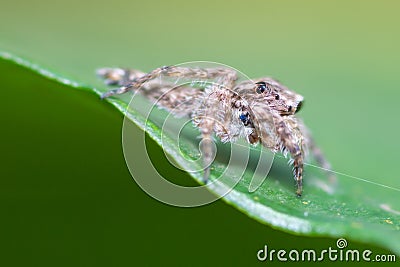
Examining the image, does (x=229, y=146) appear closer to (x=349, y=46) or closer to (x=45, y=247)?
(x=45, y=247)

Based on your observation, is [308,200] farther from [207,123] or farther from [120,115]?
[120,115]

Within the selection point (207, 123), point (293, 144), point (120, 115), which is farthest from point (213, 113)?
point (120, 115)

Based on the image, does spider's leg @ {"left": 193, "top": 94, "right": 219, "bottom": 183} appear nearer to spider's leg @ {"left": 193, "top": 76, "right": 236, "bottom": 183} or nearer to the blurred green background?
spider's leg @ {"left": 193, "top": 76, "right": 236, "bottom": 183}

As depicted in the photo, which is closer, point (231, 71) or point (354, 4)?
point (231, 71)

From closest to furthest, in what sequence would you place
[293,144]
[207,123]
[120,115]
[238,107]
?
[120,115], [207,123], [293,144], [238,107]

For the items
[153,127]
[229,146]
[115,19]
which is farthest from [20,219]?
[115,19]

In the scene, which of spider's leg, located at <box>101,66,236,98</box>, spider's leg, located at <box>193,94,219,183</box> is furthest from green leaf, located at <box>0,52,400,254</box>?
spider's leg, located at <box>101,66,236,98</box>

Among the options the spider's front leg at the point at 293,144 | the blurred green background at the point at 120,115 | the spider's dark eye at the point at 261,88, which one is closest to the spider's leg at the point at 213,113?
the spider's dark eye at the point at 261,88
